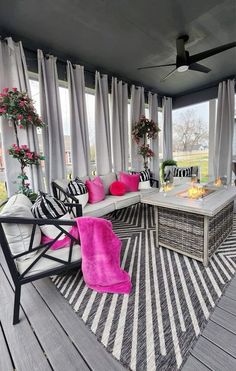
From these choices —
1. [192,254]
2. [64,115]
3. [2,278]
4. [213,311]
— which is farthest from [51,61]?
[213,311]

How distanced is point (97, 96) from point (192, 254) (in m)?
3.28

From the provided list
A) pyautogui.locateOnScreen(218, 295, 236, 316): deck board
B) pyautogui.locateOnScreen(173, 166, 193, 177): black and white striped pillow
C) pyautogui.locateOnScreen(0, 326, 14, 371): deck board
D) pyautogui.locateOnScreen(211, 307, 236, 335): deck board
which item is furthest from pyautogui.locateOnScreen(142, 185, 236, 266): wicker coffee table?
pyautogui.locateOnScreen(173, 166, 193, 177): black and white striped pillow

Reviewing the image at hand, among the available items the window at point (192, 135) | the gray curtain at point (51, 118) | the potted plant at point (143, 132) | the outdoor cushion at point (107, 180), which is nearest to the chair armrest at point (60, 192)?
the gray curtain at point (51, 118)

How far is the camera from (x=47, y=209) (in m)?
1.51

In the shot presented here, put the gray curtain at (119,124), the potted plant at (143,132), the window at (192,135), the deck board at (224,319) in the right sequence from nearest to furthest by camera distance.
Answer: the deck board at (224,319)
the gray curtain at (119,124)
the potted plant at (143,132)
the window at (192,135)

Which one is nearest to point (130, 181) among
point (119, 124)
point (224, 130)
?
point (119, 124)

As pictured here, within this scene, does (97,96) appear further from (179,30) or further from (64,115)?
(179,30)

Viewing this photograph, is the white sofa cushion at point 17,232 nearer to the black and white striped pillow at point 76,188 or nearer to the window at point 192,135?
the black and white striped pillow at point 76,188

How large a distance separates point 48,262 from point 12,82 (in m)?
2.57

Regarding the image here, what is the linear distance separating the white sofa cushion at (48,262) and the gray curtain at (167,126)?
4544 mm

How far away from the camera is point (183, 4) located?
2018mm

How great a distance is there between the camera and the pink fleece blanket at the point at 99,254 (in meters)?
1.39

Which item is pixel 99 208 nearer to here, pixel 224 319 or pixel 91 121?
pixel 224 319

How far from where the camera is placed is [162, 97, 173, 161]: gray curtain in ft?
17.2
